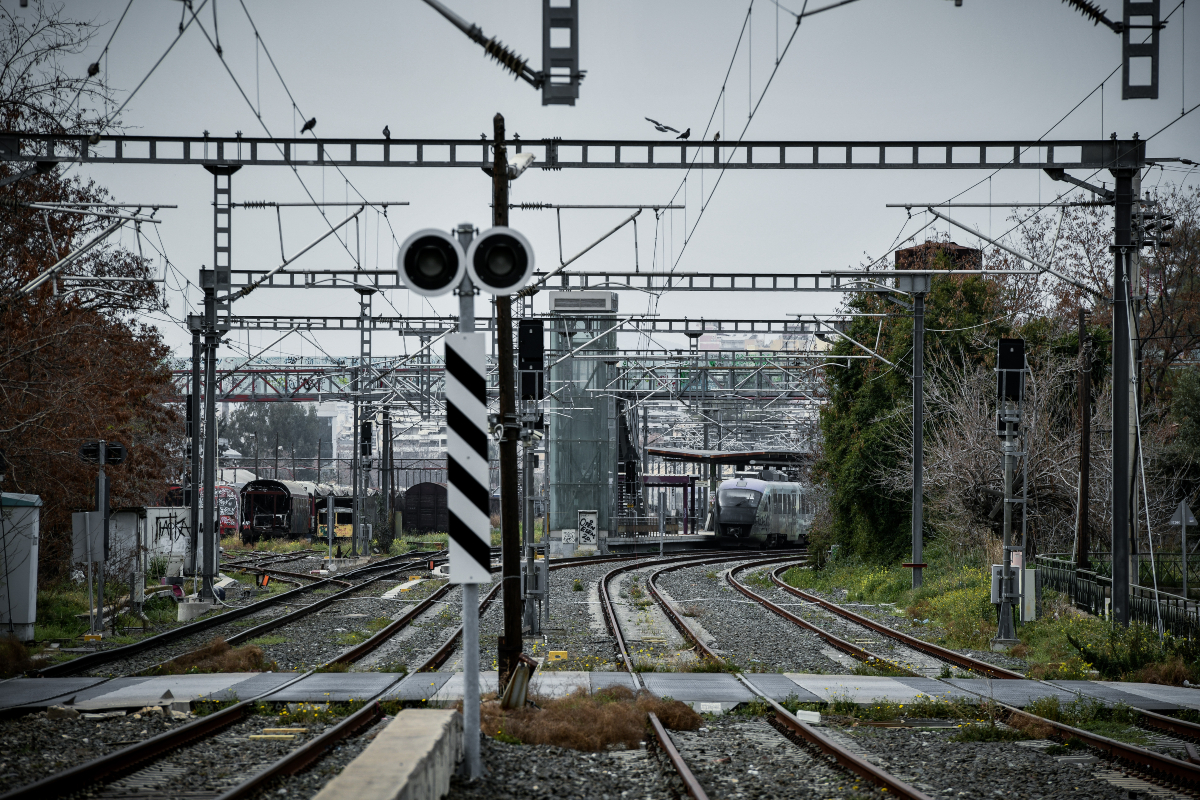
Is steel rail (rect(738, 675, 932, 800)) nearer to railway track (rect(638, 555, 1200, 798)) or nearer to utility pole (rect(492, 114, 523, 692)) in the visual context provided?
railway track (rect(638, 555, 1200, 798))

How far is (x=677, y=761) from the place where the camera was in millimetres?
8977

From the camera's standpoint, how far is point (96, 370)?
1018 inches

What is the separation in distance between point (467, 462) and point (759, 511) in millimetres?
47171

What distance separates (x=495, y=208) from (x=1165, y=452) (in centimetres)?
2911

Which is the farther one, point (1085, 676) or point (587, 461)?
point (587, 461)

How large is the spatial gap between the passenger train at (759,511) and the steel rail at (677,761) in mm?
43103

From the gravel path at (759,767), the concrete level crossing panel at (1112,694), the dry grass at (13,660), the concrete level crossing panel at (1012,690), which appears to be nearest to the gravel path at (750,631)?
the concrete level crossing panel at (1012,690)

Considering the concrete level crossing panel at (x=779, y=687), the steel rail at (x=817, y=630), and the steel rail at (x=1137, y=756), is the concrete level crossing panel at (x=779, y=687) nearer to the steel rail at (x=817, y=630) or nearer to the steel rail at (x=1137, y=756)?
the steel rail at (x=817, y=630)

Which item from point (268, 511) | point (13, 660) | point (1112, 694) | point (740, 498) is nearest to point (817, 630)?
point (1112, 694)

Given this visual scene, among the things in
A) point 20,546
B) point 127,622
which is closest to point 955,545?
point 127,622

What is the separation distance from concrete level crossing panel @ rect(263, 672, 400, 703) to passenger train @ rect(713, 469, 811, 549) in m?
40.7

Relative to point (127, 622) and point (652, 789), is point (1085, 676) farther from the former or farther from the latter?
point (127, 622)

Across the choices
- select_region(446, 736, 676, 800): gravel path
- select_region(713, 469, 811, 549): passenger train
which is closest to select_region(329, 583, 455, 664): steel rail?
select_region(446, 736, 676, 800): gravel path

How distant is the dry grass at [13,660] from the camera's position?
1428cm
